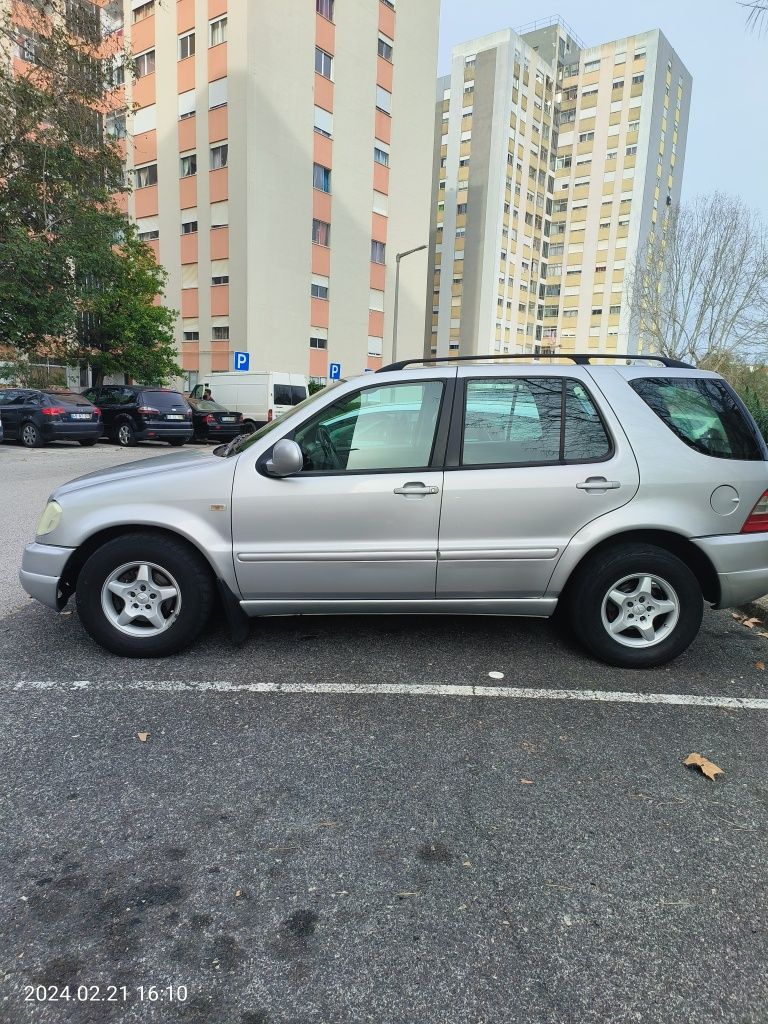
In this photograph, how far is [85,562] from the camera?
12.2 ft

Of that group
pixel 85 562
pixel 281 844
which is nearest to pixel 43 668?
pixel 85 562

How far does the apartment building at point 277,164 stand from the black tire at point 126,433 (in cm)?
1231

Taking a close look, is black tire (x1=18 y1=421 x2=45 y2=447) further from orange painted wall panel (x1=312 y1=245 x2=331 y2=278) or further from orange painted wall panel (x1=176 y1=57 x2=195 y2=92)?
orange painted wall panel (x1=176 y1=57 x2=195 y2=92)

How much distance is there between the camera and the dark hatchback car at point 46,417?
16094 mm

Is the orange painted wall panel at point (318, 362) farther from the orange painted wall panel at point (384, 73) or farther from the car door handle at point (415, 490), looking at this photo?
the car door handle at point (415, 490)

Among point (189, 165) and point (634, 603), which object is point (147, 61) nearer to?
point (189, 165)

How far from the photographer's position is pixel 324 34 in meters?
30.2

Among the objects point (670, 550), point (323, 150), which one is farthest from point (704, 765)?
point (323, 150)

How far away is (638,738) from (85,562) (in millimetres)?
3105

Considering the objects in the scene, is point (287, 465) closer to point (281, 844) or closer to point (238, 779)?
point (238, 779)

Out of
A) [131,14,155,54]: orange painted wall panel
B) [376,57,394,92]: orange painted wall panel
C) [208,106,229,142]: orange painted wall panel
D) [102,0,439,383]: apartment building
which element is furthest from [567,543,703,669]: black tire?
[131,14,155,54]: orange painted wall panel

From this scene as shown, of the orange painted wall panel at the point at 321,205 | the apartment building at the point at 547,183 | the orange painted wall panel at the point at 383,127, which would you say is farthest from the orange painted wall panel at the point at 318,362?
the apartment building at the point at 547,183

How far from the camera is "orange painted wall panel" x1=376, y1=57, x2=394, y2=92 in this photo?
1309 inches

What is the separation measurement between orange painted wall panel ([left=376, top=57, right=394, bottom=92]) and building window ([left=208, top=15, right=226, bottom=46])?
8521 mm
